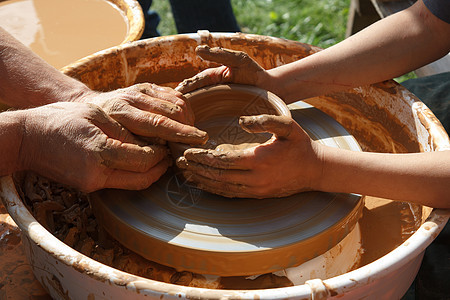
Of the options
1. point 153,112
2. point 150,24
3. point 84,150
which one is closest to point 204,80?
point 153,112

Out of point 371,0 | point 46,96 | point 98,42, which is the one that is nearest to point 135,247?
point 46,96

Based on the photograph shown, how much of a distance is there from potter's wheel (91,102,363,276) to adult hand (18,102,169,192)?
3.5 inches

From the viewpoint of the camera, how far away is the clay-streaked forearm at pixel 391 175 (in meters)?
1.40

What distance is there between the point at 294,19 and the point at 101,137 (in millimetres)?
3407

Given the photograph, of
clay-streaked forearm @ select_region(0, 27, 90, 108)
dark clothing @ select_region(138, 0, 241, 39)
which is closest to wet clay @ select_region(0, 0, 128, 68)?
clay-streaked forearm @ select_region(0, 27, 90, 108)

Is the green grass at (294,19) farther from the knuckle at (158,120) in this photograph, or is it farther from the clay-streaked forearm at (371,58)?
the knuckle at (158,120)

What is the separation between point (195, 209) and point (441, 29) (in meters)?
1.15

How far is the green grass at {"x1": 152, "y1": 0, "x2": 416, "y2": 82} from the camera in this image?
4242 millimetres

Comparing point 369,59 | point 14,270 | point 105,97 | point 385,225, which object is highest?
point 105,97

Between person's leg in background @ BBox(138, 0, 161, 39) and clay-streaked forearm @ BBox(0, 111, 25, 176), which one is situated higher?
clay-streaked forearm @ BBox(0, 111, 25, 176)

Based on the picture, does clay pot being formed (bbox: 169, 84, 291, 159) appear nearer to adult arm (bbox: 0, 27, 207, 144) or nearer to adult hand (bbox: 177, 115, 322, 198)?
adult arm (bbox: 0, 27, 207, 144)

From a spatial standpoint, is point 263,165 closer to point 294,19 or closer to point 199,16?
point 199,16

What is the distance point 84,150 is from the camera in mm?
1351

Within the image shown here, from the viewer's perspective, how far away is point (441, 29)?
1822 mm
